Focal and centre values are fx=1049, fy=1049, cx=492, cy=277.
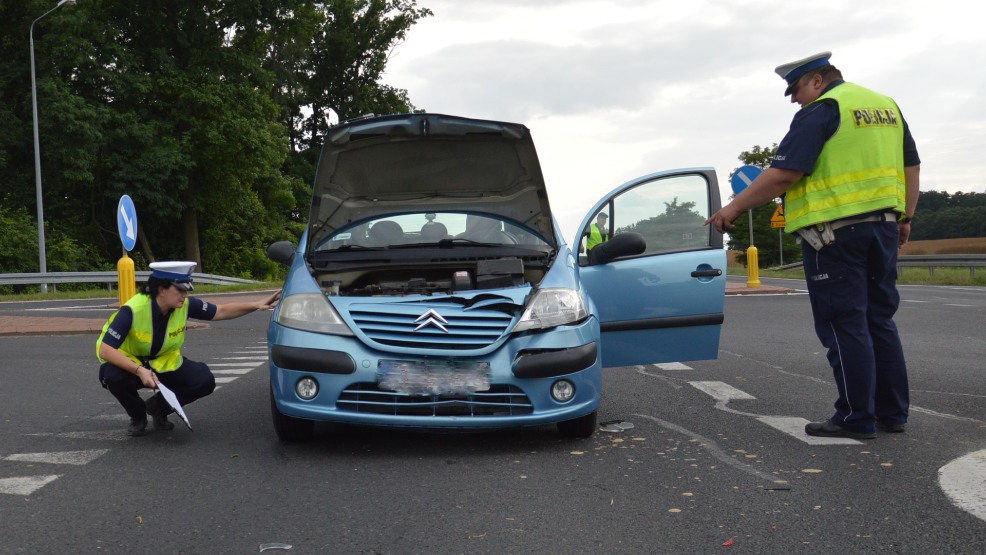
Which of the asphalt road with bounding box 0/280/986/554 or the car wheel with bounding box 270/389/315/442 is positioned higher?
the car wheel with bounding box 270/389/315/442

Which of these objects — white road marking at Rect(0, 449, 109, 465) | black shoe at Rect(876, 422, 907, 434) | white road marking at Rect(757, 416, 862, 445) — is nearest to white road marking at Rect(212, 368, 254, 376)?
white road marking at Rect(0, 449, 109, 465)

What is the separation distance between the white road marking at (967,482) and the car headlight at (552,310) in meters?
1.86

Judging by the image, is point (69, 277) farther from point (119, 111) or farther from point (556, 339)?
point (556, 339)

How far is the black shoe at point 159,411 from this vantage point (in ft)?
20.1

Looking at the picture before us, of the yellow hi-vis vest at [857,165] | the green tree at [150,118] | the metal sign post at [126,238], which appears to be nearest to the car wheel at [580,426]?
the yellow hi-vis vest at [857,165]

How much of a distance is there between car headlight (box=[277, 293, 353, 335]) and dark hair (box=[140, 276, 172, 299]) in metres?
0.82

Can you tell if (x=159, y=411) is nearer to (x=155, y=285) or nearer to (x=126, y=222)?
(x=155, y=285)

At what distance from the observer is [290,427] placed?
18.0ft

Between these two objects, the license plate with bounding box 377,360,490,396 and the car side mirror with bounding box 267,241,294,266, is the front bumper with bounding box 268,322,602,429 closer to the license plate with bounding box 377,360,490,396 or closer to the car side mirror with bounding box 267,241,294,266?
the license plate with bounding box 377,360,490,396

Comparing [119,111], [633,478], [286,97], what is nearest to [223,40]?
[119,111]

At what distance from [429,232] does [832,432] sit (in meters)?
2.58

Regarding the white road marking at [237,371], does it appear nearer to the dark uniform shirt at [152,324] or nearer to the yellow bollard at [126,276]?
the dark uniform shirt at [152,324]

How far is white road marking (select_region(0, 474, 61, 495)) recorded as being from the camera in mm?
4531

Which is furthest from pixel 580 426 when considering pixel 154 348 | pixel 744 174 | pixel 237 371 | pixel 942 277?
pixel 942 277
